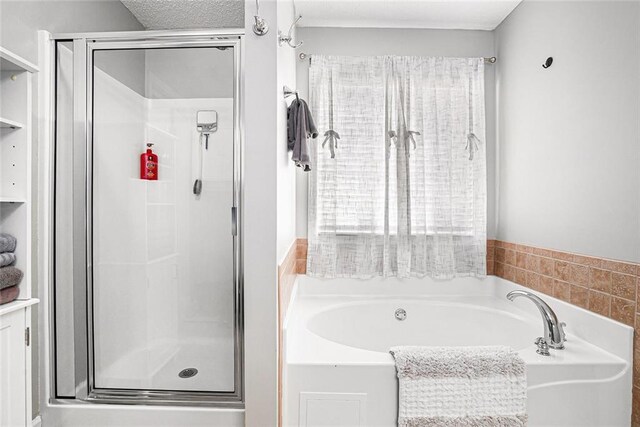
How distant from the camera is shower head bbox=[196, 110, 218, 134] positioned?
1.88m

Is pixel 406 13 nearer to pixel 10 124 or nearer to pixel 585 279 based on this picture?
pixel 585 279

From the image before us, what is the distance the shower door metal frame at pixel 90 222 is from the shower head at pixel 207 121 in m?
0.14

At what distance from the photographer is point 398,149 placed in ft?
8.59

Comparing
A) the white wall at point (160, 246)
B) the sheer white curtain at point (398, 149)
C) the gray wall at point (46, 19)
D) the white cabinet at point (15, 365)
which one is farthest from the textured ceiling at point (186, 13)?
the white cabinet at point (15, 365)

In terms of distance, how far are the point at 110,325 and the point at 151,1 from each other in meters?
2.01

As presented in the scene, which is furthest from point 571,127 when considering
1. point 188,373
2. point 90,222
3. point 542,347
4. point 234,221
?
point 90,222

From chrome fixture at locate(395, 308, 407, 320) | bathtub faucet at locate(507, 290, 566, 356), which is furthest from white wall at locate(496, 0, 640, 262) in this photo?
chrome fixture at locate(395, 308, 407, 320)

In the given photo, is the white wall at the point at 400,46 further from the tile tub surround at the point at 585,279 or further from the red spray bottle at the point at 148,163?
the red spray bottle at the point at 148,163

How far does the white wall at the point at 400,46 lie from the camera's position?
8.74 ft

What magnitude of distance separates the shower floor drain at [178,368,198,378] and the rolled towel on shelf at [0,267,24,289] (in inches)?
32.9

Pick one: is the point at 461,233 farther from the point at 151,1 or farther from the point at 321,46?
the point at 151,1

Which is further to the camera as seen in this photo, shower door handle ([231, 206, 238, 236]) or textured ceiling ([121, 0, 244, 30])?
textured ceiling ([121, 0, 244, 30])

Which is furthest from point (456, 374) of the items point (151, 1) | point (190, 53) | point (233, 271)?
point (151, 1)

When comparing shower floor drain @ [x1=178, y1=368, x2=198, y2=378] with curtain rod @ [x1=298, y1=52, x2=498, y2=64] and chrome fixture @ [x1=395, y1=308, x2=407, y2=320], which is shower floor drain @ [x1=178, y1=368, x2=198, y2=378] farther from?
curtain rod @ [x1=298, y1=52, x2=498, y2=64]
